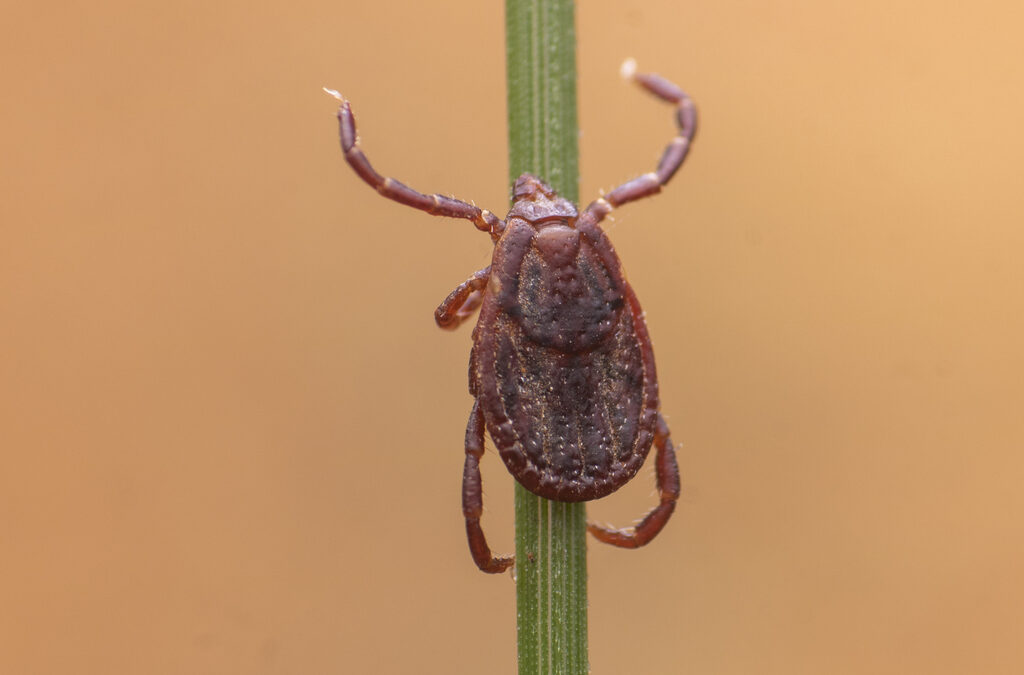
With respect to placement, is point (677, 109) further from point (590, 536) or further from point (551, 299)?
point (590, 536)

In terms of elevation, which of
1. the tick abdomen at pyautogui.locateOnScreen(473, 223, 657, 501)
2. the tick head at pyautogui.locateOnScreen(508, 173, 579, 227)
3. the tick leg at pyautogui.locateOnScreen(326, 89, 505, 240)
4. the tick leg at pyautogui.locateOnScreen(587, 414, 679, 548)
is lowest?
the tick leg at pyautogui.locateOnScreen(587, 414, 679, 548)

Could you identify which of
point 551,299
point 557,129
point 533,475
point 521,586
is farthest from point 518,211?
point 521,586

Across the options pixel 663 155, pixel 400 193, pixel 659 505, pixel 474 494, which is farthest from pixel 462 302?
pixel 659 505

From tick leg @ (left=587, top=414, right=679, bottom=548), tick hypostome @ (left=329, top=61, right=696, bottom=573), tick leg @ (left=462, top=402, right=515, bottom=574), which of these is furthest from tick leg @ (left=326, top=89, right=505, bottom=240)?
tick leg @ (left=587, top=414, right=679, bottom=548)

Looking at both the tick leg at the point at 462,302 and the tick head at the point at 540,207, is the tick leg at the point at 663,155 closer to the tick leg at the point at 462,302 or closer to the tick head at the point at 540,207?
the tick head at the point at 540,207

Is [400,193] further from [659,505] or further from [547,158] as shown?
[659,505]

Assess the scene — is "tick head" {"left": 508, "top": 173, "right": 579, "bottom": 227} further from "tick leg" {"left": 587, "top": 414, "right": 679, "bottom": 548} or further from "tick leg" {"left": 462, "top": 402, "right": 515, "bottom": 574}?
"tick leg" {"left": 587, "top": 414, "right": 679, "bottom": 548}

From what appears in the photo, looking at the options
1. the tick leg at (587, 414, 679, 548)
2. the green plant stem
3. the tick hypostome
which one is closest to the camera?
the green plant stem
